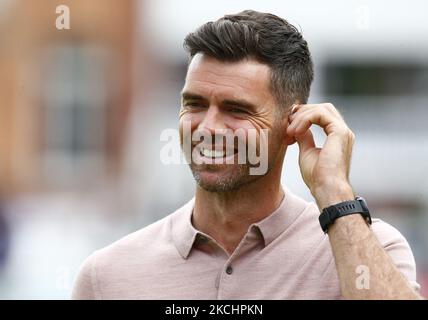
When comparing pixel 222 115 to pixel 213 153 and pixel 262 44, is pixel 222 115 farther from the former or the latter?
pixel 262 44

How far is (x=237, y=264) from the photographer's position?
2.87 m

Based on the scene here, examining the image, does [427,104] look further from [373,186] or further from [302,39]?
[302,39]

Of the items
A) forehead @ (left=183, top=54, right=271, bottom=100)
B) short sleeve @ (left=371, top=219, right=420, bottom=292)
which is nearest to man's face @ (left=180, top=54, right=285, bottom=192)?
forehead @ (left=183, top=54, right=271, bottom=100)

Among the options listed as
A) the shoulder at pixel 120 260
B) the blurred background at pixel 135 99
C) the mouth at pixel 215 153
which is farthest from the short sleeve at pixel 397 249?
the blurred background at pixel 135 99

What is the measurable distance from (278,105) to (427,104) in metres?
13.3

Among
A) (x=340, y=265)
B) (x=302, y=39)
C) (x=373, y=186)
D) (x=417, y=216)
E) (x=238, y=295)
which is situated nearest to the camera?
(x=340, y=265)

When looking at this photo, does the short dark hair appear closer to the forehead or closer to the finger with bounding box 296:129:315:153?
the forehead

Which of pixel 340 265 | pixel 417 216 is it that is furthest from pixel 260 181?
pixel 417 216

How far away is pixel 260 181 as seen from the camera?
297 centimetres

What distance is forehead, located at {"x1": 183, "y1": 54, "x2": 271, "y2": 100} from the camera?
2846 mm

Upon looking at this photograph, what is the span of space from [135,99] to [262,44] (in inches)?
504

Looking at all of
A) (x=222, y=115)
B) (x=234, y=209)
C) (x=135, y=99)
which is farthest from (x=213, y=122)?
(x=135, y=99)

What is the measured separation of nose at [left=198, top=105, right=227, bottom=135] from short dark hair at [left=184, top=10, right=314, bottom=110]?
0.57ft

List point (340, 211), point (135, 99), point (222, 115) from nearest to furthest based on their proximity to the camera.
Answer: point (340, 211)
point (222, 115)
point (135, 99)
